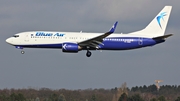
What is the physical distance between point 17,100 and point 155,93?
5074cm

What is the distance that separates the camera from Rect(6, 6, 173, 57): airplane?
72938mm

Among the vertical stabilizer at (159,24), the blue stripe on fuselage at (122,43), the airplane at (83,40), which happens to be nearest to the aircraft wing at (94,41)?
the airplane at (83,40)

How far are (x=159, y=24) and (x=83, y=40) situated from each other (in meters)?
13.9

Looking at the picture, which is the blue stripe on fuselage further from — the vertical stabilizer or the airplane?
the vertical stabilizer

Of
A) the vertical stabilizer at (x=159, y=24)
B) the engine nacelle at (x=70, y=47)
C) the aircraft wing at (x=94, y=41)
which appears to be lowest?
the engine nacelle at (x=70, y=47)

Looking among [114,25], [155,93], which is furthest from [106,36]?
[155,93]

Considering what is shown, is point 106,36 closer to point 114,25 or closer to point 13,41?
point 114,25

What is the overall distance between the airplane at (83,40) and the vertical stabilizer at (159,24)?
1.50m

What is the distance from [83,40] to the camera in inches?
2908

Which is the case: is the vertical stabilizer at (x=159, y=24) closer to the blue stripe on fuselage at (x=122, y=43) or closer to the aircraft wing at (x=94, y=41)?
the blue stripe on fuselage at (x=122, y=43)

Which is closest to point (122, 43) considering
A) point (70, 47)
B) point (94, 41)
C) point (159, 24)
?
point (94, 41)

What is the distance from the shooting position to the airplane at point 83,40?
7294 cm

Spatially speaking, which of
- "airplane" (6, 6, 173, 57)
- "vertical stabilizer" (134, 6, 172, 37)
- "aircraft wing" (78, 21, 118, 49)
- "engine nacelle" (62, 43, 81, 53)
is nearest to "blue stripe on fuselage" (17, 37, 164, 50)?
"airplane" (6, 6, 173, 57)

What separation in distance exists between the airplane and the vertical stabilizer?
1502 millimetres
